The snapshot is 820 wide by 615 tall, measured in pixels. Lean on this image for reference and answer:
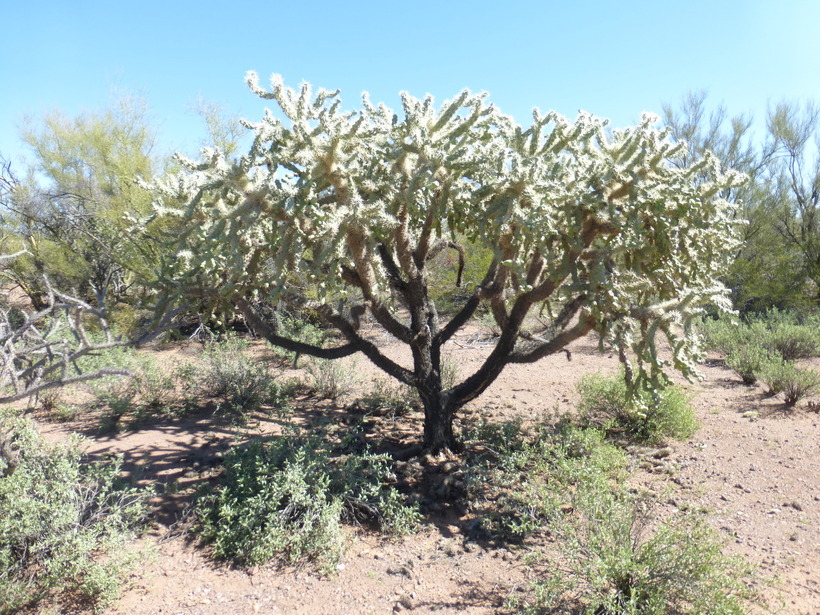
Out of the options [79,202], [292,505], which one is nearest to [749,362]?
[292,505]

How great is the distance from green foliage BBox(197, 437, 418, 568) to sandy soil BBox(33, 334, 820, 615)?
0.43 ft

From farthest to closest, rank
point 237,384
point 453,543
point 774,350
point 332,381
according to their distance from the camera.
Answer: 1. point 774,350
2. point 332,381
3. point 237,384
4. point 453,543

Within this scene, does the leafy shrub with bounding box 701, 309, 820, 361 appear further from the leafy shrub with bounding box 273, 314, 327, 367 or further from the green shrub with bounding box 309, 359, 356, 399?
the leafy shrub with bounding box 273, 314, 327, 367

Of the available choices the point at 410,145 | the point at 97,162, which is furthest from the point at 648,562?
the point at 97,162

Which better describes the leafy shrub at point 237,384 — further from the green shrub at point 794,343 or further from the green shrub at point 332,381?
the green shrub at point 794,343

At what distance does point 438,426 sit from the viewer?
4.85m

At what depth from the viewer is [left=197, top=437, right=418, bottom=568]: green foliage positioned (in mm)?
3441

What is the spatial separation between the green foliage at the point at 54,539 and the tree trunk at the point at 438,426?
2388 mm

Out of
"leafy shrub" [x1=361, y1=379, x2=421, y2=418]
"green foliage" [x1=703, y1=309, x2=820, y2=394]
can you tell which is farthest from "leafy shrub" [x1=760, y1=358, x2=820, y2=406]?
"leafy shrub" [x1=361, y1=379, x2=421, y2=418]

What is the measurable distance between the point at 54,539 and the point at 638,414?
4539mm

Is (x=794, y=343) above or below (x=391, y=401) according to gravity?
above

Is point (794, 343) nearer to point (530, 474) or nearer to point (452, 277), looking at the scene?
point (530, 474)

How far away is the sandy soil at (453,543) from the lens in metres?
3.03

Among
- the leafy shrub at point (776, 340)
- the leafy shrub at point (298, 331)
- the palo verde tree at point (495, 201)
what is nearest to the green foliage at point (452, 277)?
the leafy shrub at point (298, 331)
